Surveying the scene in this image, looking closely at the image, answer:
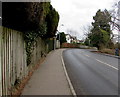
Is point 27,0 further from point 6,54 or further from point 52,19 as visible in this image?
point 52,19

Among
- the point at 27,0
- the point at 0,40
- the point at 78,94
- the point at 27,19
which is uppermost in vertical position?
the point at 27,0

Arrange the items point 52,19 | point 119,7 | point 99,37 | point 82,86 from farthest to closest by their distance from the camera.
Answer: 1. point 99,37
2. point 119,7
3. point 52,19
4. point 82,86

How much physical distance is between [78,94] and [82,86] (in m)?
1.38

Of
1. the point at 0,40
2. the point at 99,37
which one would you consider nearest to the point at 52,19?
the point at 0,40

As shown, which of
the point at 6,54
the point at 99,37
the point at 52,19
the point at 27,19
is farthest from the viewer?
the point at 99,37

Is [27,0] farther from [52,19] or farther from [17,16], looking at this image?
[52,19]

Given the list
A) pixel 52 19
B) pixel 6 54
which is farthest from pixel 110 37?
pixel 6 54

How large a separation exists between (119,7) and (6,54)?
1254 inches

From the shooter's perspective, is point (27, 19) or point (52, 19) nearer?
point (27, 19)

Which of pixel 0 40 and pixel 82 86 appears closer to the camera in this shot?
pixel 0 40

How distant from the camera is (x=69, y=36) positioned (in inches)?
4958

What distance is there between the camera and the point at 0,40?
5180 millimetres

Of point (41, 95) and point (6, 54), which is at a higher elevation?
point (6, 54)

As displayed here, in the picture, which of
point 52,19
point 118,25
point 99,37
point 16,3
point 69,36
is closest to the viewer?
point 16,3
